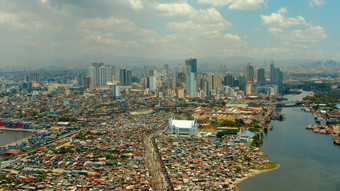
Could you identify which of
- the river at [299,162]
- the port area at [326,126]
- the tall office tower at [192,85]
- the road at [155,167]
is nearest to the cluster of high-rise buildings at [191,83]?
the tall office tower at [192,85]

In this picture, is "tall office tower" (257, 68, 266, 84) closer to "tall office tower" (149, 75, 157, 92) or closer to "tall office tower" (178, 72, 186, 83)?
"tall office tower" (178, 72, 186, 83)

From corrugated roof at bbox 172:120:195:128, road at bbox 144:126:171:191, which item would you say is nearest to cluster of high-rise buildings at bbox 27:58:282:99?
corrugated roof at bbox 172:120:195:128

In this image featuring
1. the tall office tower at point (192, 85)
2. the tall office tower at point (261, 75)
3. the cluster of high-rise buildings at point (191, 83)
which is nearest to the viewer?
the tall office tower at point (192, 85)

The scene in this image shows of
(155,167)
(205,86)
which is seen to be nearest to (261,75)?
(205,86)

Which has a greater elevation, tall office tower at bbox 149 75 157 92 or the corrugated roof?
tall office tower at bbox 149 75 157 92

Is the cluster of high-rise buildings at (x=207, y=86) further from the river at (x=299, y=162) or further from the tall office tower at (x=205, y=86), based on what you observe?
the river at (x=299, y=162)

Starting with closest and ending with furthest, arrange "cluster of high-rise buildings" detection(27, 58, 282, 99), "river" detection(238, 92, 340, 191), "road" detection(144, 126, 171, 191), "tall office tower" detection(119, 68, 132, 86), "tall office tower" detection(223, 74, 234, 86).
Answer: "road" detection(144, 126, 171, 191) → "river" detection(238, 92, 340, 191) → "cluster of high-rise buildings" detection(27, 58, 282, 99) → "tall office tower" detection(223, 74, 234, 86) → "tall office tower" detection(119, 68, 132, 86)

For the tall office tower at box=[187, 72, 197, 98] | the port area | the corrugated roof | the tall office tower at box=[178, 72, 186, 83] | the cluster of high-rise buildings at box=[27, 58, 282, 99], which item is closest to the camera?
the corrugated roof
